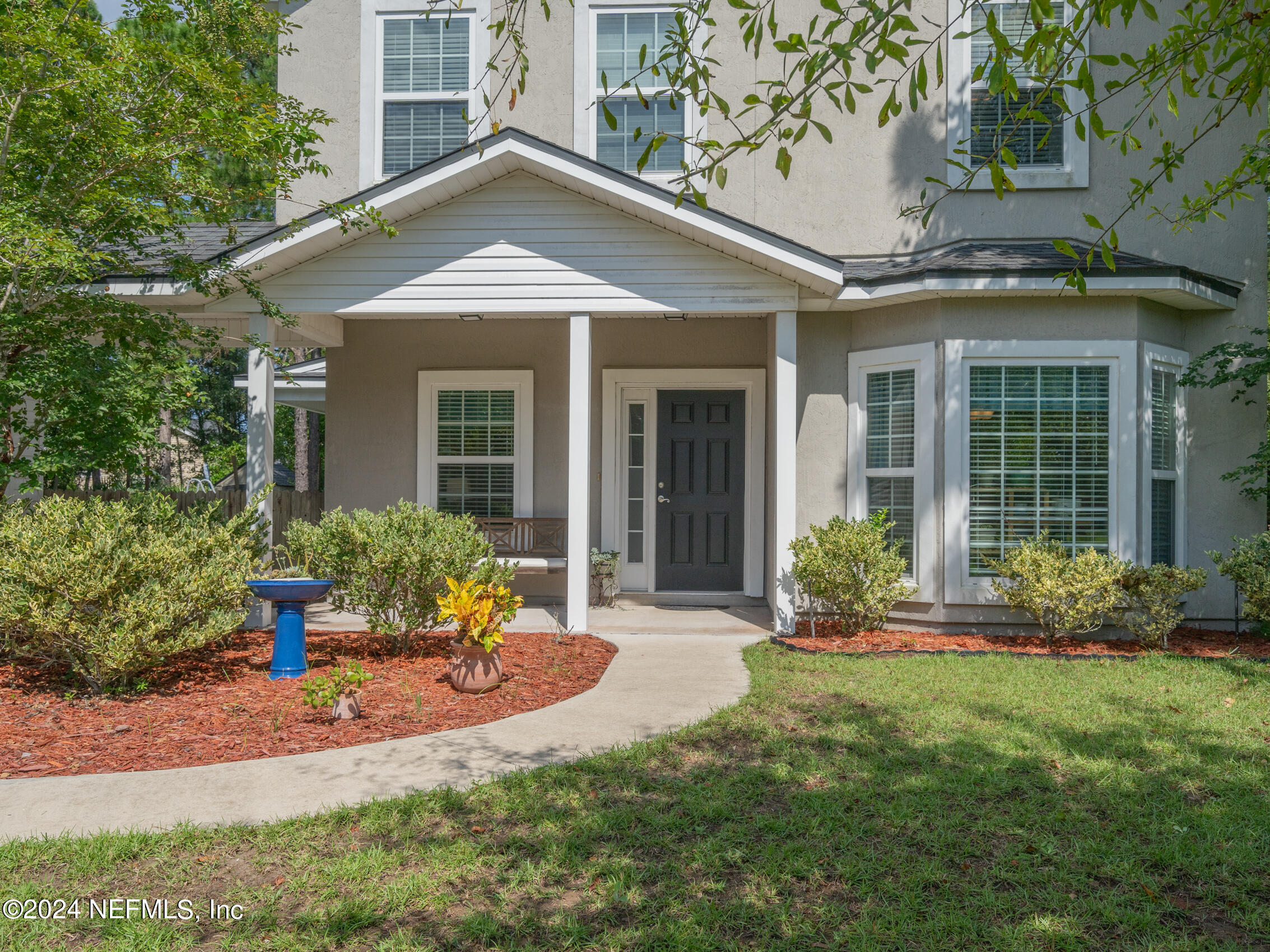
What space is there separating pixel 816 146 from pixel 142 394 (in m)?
6.94

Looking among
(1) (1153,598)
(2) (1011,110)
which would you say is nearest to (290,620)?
(1) (1153,598)

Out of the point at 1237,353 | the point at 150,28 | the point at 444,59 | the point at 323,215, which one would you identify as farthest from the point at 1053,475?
the point at 150,28

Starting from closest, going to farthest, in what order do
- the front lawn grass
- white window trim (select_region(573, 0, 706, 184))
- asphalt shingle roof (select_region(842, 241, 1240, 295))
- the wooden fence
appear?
the front lawn grass → asphalt shingle roof (select_region(842, 241, 1240, 295)) → the wooden fence → white window trim (select_region(573, 0, 706, 184))

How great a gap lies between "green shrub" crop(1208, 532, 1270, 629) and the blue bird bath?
761 cm

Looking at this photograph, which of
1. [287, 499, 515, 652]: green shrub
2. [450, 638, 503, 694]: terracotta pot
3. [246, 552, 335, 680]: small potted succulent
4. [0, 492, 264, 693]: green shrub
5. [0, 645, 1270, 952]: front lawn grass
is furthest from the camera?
[287, 499, 515, 652]: green shrub

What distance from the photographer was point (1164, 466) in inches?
340

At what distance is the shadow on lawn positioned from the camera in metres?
2.97

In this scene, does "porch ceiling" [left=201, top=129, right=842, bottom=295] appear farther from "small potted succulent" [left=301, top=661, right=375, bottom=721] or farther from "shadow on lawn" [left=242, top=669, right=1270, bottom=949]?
"shadow on lawn" [left=242, top=669, right=1270, bottom=949]

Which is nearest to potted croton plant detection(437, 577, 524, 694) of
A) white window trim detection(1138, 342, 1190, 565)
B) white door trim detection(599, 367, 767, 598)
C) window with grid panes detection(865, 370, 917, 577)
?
window with grid panes detection(865, 370, 917, 577)

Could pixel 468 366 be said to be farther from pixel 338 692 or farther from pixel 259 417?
pixel 338 692

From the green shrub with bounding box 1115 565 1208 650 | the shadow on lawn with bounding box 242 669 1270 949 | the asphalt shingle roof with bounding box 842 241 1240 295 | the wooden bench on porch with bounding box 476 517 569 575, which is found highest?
the asphalt shingle roof with bounding box 842 241 1240 295

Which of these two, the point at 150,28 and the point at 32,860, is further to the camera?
the point at 150,28

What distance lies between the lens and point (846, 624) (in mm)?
8328

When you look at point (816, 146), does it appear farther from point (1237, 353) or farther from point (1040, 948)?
point (1040, 948)
